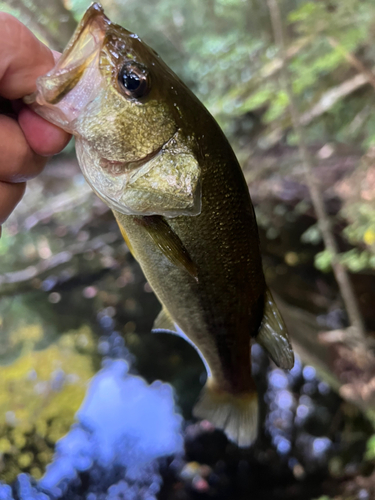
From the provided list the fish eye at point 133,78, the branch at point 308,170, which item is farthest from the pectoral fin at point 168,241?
the branch at point 308,170

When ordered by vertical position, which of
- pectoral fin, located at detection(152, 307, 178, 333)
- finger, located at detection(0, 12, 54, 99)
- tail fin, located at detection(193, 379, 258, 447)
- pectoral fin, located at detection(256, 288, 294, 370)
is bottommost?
tail fin, located at detection(193, 379, 258, 447)

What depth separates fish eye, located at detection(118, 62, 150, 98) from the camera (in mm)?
578

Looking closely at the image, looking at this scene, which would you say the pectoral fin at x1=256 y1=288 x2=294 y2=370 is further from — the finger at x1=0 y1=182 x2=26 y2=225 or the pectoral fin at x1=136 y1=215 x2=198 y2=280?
the finger at x1=0 y1=182 x2=26 y2=225

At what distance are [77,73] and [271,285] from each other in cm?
260

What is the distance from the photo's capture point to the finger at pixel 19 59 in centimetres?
56

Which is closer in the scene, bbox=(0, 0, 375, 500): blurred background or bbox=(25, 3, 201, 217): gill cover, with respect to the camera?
bbox=(25, 3, 201, 217): gill cover

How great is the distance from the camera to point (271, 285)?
2.87m

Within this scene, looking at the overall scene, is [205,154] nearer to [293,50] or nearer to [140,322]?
[293,50]

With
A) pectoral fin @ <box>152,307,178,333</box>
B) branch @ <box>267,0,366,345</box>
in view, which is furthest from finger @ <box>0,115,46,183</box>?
branch @ <box>267,0,366,345</box>

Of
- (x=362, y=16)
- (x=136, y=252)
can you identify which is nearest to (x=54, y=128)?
(x=136, y=252)

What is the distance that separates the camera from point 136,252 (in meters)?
0.73

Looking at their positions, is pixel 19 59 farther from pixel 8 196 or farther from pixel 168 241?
pixel 168 241

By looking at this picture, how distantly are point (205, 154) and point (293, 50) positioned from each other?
87.5 inches

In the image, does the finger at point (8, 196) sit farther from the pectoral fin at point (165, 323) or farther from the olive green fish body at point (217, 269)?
the pectoral fin at point (165, 323)
